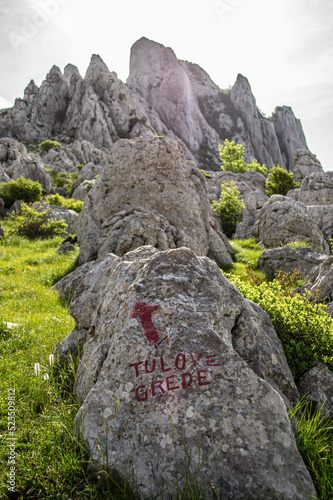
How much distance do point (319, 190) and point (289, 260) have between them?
17.1m

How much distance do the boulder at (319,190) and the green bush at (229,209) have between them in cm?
721

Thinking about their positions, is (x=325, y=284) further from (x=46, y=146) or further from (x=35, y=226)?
(x=46, y=146)

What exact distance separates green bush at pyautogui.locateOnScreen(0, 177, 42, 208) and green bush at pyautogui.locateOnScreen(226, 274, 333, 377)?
2511 centimetres

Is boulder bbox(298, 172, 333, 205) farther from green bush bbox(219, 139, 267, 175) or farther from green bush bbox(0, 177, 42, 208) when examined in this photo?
green bush bbox(219, 139, 267, 175)

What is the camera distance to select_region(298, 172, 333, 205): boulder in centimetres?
2387


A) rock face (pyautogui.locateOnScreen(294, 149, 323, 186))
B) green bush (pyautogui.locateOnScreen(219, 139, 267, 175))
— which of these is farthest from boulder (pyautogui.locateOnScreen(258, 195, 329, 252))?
green bush (pyautogui.locateOnScreen(219, 139, 267, 175))

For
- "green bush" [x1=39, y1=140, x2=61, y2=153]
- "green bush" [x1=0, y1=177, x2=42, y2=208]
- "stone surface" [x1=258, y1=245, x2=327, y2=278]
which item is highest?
"green bush" [x1=39, y1=140, x2=61, y2=153]

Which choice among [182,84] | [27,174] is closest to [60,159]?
[27,174]

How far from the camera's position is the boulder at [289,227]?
14.4m

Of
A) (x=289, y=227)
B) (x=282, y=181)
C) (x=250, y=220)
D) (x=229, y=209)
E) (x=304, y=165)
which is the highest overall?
(x=304, y=165)

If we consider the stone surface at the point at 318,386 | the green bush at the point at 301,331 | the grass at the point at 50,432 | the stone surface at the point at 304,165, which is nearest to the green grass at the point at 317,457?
the grass at the point at 50,432

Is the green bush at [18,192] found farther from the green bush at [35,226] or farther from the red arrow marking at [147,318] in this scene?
the red arrow marking at [147,318]

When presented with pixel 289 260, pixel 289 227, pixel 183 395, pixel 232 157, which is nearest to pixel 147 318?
pixel 183 395

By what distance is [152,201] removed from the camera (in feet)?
35.0
